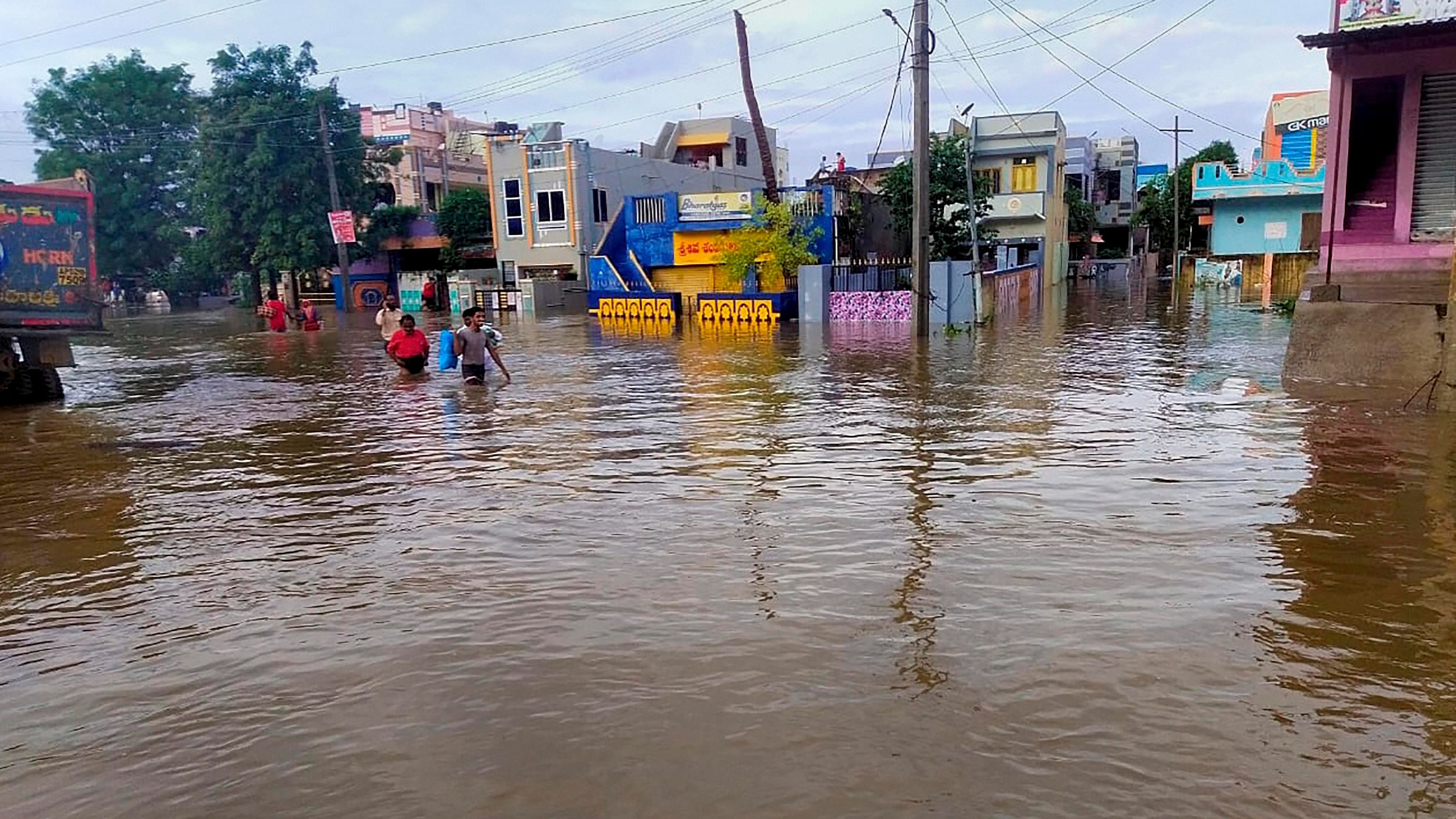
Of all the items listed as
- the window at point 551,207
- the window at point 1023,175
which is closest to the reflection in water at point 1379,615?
the window at point 551,207

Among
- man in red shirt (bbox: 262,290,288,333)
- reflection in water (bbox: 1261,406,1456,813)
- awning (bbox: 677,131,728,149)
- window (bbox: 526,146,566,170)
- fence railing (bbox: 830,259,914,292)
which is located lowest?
reflection in water (bbox: 1261,406,1456,813)

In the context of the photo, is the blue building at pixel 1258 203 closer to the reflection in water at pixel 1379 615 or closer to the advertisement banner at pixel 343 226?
the advertisement banner at pixel 343 226

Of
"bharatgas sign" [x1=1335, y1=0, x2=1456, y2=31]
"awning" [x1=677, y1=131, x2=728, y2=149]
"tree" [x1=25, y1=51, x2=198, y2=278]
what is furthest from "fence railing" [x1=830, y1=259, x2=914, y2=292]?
"tree" [x1=25, y1=51, x2=198, y2=278]

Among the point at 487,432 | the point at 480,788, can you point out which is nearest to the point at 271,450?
the point at 487,432

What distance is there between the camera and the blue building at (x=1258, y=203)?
3909 centimetres

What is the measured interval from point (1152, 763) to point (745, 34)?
33.2 m

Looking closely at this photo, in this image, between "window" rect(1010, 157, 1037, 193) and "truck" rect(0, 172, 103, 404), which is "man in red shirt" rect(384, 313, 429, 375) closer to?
"truck" rect(0, 172, 103, 404)

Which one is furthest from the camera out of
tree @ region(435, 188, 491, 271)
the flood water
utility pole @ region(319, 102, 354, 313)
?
tree @ region(435, 188, 491, 271)

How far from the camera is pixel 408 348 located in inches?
679

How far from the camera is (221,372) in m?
20.2

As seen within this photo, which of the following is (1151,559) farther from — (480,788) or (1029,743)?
(480,788)

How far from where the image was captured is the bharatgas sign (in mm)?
12938

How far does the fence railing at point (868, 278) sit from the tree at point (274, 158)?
96.3 ft

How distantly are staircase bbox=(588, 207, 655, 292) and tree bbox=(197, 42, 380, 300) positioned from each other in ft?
58.7
